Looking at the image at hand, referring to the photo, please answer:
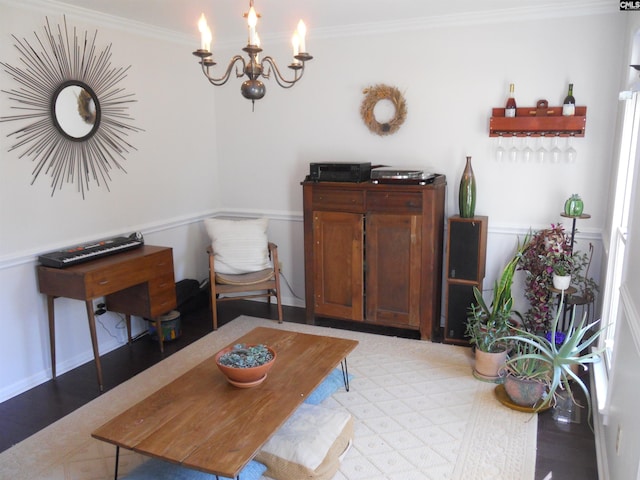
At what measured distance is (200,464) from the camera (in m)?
1.79

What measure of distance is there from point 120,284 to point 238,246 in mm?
1103

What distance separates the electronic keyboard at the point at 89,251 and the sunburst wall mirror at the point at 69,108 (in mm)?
391

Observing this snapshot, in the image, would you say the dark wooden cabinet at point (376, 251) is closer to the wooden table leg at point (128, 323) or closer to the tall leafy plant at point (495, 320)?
the tall leafy plant at point (495, 320)

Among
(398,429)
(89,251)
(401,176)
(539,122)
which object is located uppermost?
(539,122)

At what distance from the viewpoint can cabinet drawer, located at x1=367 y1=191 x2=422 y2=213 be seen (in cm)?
354

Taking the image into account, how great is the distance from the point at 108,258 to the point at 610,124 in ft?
11.3

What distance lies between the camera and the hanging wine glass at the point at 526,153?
358 cm

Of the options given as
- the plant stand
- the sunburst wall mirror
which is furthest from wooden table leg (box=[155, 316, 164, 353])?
the plant stand

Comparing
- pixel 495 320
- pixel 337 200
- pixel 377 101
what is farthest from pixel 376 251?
pixel 377 101

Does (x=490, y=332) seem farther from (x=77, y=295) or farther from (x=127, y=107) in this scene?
(x=127, y=107)

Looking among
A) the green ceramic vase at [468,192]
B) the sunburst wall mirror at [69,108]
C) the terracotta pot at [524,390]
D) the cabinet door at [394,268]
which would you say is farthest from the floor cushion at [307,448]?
the sunburst wall mirror at [69,108]

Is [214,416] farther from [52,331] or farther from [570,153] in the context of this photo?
[570,153]

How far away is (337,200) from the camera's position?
3.80 m

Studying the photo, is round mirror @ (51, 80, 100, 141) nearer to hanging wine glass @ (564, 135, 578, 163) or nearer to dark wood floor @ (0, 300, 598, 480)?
dark wood floor @ (0, 300, 598, 480)
